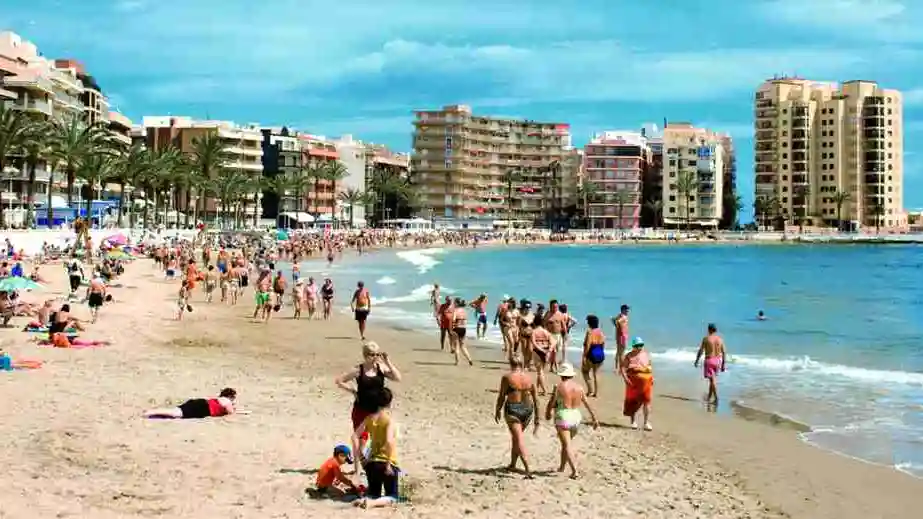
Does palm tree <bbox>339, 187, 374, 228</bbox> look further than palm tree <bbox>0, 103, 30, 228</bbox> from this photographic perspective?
Yes

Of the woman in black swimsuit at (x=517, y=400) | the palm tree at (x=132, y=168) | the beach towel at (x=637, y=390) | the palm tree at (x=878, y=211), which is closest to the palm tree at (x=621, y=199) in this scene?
the palm tree at (x=878, y=211)

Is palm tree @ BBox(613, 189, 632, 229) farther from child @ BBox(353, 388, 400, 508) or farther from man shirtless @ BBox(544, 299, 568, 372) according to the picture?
child @ BBox(353, 388, 400, 508)

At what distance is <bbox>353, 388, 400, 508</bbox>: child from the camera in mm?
7609

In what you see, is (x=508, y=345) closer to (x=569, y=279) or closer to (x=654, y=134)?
(x=569, y=279)

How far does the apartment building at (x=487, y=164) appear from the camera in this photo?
493 feet

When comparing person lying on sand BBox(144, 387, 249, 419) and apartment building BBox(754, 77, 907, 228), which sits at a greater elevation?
apartment building BBox(754, 77, 907, 228)

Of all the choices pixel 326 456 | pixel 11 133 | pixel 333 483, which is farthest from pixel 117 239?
pixel 333 483

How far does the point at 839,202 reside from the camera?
511ft

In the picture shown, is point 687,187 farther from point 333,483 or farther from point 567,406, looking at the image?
point 333,483

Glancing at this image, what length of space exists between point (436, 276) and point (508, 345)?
36.0 meters

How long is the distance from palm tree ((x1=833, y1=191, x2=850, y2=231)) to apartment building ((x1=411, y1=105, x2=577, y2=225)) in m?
43.8

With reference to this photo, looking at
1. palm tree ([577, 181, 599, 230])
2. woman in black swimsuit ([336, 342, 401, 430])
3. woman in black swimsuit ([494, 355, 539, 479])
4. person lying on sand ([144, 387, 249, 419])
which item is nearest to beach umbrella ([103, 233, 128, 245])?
person lying on sand ([144, 387, 249, 419])

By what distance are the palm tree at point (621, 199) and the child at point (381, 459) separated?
150m

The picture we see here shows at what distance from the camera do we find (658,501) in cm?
842
